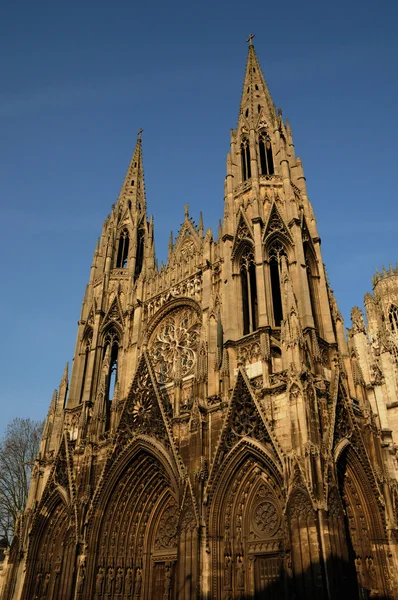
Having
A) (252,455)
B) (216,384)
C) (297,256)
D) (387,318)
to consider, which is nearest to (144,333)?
(216,384)

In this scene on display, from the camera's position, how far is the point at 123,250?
32.9m

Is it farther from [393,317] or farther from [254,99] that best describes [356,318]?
[393,317]

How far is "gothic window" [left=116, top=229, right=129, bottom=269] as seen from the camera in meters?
32.4

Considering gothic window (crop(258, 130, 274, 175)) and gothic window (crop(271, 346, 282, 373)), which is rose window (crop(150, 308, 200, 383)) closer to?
gothic window (crop(271, 346, 282, 373))

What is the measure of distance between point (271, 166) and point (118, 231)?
11562 mm

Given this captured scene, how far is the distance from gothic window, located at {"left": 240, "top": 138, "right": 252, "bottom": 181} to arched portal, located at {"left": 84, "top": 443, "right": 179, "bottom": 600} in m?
14.3

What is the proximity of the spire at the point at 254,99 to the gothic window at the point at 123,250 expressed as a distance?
10.4m

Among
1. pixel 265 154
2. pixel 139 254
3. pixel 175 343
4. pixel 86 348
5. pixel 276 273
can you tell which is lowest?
pixel 175 343

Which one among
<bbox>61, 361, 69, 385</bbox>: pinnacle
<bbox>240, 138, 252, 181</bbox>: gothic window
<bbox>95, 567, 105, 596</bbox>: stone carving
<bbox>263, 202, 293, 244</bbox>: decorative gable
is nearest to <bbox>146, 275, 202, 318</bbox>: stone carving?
<bbox>263, 202, 293, 244</bbox>: decorative gable

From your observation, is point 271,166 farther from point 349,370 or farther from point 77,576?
point 77,576

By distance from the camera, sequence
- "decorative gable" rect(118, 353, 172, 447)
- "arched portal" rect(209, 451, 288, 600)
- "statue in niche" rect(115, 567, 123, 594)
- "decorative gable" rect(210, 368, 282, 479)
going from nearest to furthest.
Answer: "arched portal" rect(209, 451, 288, 600), "decorative gable" rect(210, 368, 282, 479), "statue in niche" rect(115, 567, 123, 594), "decorative gable" rect(118, 353, 172, 447)

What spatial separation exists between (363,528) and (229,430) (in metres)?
5.56

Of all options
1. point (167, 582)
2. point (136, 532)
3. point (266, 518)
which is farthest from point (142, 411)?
point (266, 518)

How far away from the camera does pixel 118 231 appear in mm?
33281
